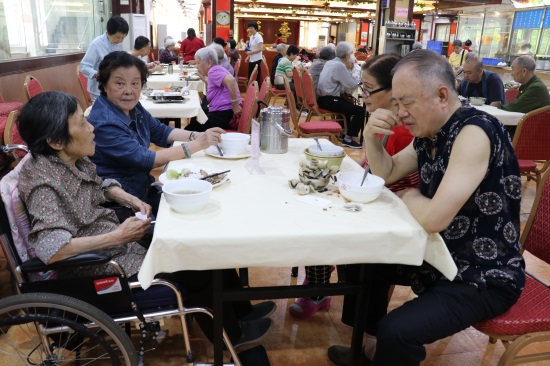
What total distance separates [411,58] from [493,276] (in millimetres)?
704

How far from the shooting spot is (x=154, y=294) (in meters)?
1.39

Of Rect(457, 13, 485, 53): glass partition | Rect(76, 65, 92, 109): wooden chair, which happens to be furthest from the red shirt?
Rect(457, 13, 485, 53): glass partition

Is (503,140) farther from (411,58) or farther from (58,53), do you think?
(58,53)

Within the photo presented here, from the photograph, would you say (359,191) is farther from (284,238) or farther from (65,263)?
(65,263)

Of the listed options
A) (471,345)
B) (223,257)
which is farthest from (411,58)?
(471,345)

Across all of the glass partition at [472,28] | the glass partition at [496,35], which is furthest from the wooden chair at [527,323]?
the glass partition at [472,28]

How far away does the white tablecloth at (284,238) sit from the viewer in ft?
3.69

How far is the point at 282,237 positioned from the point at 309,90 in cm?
432

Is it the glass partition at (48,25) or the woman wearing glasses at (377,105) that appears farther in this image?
the glass partition at (48,25)

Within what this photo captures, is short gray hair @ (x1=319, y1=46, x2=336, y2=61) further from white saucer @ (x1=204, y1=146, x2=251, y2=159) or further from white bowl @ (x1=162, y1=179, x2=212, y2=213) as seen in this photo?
white bowl @ (x1=162, y1=179, x2=212, y2=213)

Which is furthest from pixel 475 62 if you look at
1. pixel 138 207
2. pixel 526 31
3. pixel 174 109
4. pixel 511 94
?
pixel 526 31

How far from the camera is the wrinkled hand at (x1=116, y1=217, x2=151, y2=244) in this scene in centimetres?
139

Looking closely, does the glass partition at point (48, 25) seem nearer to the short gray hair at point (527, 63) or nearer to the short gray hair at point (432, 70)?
the short gray hair at point (432, 70)

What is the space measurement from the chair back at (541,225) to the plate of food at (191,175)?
1142mm
